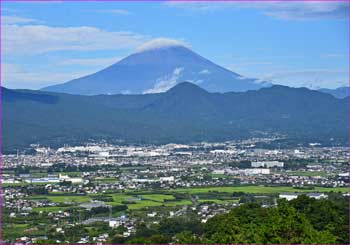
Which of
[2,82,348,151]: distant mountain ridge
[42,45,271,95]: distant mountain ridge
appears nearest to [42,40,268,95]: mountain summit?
[42,45,271,95]: distant mountain ridge

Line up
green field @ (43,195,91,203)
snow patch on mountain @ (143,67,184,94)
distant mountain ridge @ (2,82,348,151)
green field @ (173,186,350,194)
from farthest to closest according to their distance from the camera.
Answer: snow patch on mountain @ (143,67,184,94) < distant mountain ridge @ (2,82,348,151) < green field @ (173,186,350,194) < green field @ (43,195,91,203)

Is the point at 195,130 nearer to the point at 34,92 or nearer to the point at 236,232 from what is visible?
the point at 34,92

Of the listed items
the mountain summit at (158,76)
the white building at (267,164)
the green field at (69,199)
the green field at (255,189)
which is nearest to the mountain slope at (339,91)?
the mountain summit at (158,76)

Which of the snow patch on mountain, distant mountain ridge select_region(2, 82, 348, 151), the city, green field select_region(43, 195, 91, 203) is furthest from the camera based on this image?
the snow patch on mountain

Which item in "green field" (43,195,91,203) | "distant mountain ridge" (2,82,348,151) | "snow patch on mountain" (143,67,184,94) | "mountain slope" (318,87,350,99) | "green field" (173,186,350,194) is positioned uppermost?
"snow patch on mountain" (143,67,184,94)

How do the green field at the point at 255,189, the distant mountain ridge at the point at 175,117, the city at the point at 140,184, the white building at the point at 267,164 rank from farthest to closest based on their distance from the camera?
the distant mountain ridge at the point at 175,117 → the white building at the point at 267,164 → the green field at the point at 255,189 → the city at the point at 140,184

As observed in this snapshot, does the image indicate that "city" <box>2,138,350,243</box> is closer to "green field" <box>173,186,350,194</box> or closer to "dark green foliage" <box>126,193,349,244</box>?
"green field" <box>173,186,350,194</box>

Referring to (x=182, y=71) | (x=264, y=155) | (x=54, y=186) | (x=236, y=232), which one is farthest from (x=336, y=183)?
(x=182, y=71)

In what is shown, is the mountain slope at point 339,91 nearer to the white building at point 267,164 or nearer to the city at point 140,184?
the city at point 140,184
